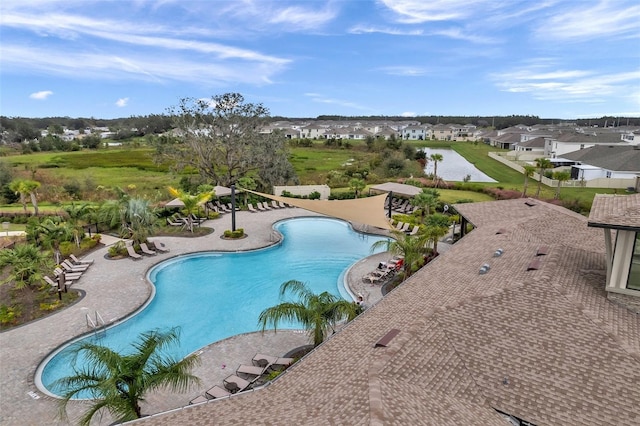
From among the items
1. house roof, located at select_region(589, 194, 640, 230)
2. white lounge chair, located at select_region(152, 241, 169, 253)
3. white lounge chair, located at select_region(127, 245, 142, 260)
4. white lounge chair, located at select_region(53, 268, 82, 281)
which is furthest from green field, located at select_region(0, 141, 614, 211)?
house roof, located at select_region(589, 194, 640, 230)

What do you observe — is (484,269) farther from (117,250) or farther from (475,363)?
(117,250)

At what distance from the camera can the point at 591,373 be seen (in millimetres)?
7758

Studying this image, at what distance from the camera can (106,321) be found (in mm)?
14914

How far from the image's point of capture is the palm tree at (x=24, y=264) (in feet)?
54.1

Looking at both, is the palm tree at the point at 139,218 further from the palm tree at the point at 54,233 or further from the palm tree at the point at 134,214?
the palm tree at the point at 54,233

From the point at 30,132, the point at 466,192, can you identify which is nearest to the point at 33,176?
the point at 466,192

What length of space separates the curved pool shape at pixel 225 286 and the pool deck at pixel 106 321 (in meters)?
0.50

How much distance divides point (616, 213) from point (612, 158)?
44.6 meters

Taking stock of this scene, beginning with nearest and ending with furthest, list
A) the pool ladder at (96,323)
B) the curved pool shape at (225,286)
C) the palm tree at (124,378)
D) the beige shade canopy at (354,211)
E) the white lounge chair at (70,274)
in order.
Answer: the palm tree at (124,378) → the pool ladder at (96,323) → the curved pool shape at (225,286) → the white lounge chair at (70,274) → the beige shade canopy at (354,211)

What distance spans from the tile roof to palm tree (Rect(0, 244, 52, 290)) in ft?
43.4

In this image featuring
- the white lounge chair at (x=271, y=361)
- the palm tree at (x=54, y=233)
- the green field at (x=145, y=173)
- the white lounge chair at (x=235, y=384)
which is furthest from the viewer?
the green field at (x=145, y=173)

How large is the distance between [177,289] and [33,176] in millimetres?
37816

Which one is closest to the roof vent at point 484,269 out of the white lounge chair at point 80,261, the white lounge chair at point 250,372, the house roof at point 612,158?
the white lounge chair at point 250,372

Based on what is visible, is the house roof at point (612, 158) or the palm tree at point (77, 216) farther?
the house roof at point (612, 158)
